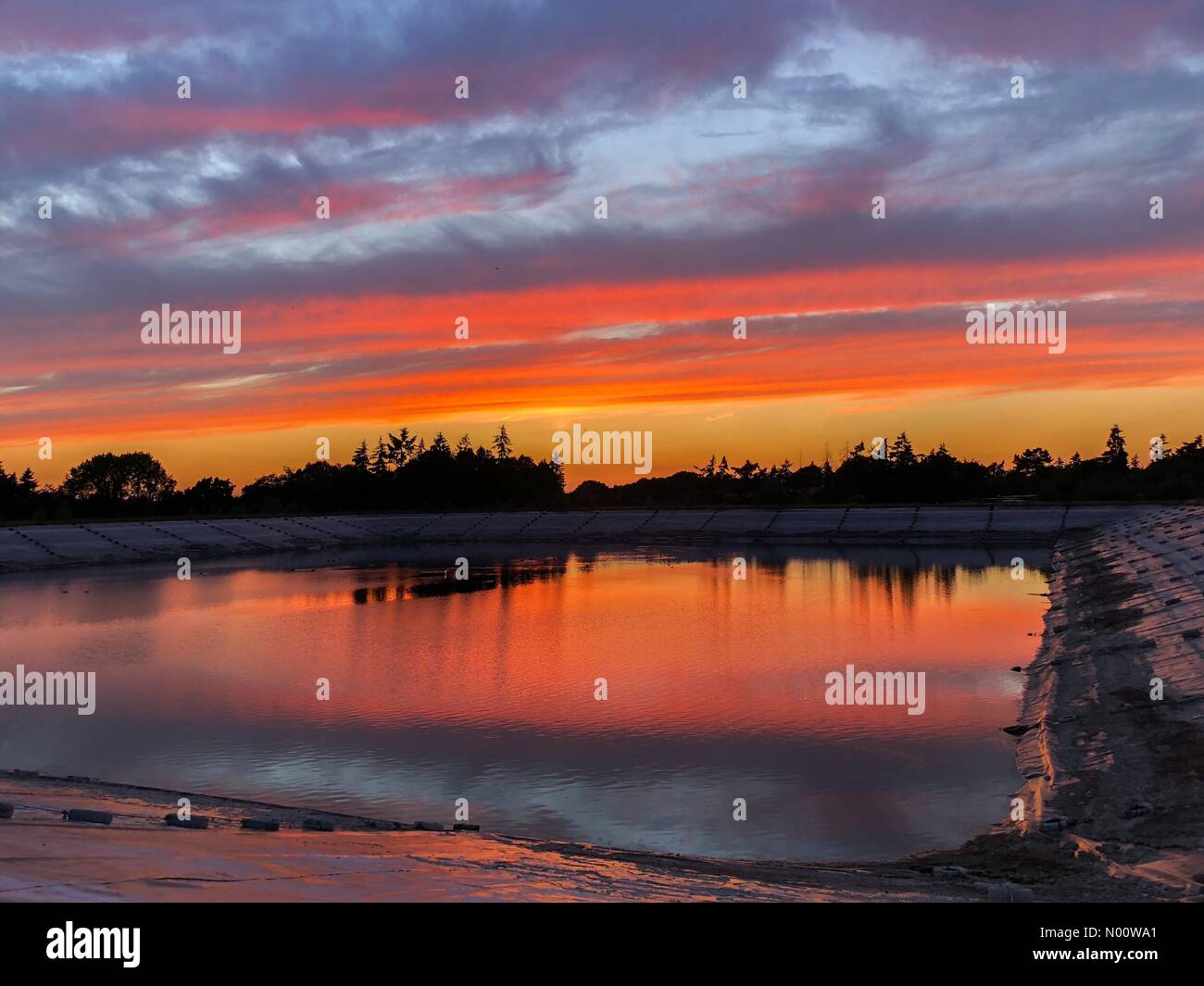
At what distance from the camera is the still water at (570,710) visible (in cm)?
1510

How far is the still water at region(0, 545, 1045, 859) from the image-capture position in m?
15.1

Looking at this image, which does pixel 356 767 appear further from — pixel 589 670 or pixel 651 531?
pixel 651 531

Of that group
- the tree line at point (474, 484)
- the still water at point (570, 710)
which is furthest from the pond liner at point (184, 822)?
the tree line at point (474, 484)

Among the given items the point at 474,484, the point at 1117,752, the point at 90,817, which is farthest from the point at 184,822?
the point at 474,484

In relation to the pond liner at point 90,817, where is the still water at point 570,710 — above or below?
below

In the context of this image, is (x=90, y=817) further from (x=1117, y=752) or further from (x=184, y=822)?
(x=1117, y=752)

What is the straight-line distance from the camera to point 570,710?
22.2 meters

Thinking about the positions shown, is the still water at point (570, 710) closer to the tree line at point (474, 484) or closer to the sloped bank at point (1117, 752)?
the sloped bank at point (1117, 752)

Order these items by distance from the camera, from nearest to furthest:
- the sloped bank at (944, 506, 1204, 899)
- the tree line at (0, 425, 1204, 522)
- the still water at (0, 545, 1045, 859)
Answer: the sloped bank at (944, 506, 1204, 899) < the still water at (0, 545, 1045, 859) < the tree line at (0, 425, 1204, 522)

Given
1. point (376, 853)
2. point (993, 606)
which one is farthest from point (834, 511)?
point (376, 853)

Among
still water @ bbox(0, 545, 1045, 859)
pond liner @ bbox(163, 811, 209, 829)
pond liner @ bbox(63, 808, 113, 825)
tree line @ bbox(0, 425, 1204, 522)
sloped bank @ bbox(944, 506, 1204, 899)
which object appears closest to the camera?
sloped bank @ bbox(944, 506, 1204, 899)

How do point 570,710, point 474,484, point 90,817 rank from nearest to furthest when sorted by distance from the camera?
point 90,817
point 570,710
point 474,484

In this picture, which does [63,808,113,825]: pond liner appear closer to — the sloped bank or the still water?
the still water

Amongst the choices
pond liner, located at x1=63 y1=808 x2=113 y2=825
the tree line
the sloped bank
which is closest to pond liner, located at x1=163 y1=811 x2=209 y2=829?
pond liner, located at x1=63 y1=808 x2=113 y2=825
